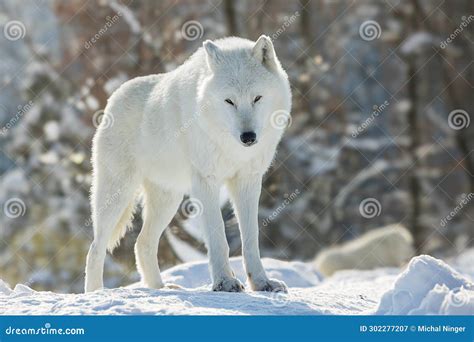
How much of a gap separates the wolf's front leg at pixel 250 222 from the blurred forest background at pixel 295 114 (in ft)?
17.1

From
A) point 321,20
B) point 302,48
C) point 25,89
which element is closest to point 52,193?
point 25,89

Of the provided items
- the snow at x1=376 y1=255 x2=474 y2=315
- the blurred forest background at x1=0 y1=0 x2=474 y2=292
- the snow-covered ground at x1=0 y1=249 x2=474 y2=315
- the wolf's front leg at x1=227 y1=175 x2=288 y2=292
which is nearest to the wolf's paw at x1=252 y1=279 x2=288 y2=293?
the wolf's front leg at x1=227 y1=175 x2=288 y2=292

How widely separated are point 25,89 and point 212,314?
11993mm

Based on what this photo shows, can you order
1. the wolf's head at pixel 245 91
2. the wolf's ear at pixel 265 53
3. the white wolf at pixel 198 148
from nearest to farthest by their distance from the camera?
the wolf's head at pixel 245 91 < the white wolf at pixel 198 148 < the wolf's ear at pixel 265 53

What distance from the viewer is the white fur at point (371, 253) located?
1202 centimetres

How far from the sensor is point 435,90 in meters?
19.3

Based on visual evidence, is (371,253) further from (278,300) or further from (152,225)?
(278,300)

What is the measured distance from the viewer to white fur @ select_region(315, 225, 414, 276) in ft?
39.4

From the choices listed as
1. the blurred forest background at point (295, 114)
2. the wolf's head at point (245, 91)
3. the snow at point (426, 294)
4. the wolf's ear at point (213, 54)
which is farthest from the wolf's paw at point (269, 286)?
the blurred forest background at point (295, 114)

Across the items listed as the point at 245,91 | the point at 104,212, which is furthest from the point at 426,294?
the point at 104,212

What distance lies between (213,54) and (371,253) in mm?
7457

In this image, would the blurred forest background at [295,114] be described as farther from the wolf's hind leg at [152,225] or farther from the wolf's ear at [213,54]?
the wolf's ear at [213,54]

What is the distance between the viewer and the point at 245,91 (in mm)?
5453

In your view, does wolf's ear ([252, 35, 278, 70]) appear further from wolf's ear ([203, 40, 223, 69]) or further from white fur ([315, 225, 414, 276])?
white fur ([315, 225, 414, 276])
